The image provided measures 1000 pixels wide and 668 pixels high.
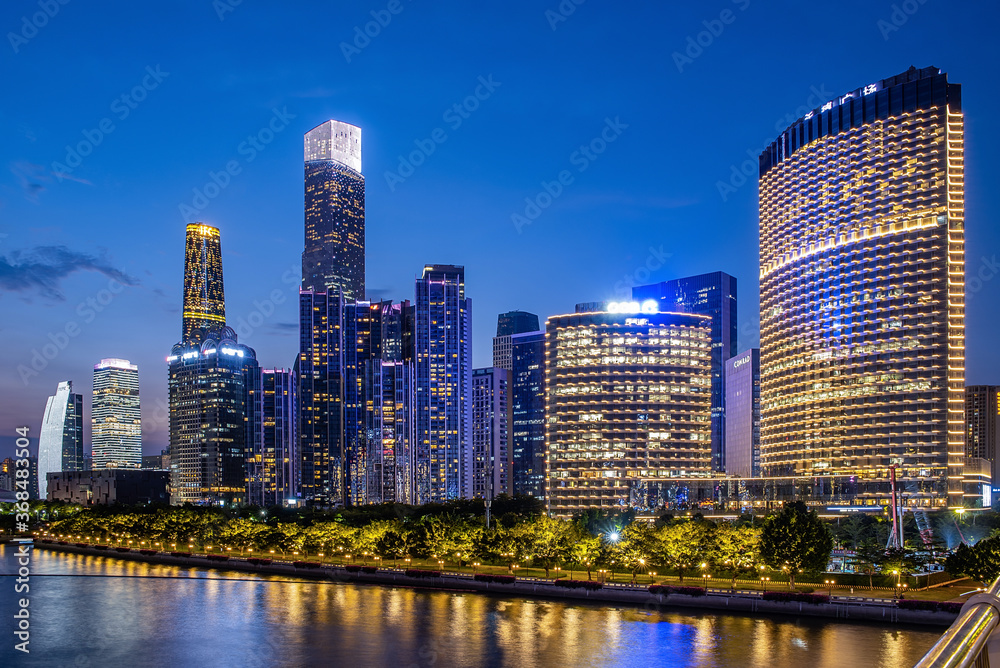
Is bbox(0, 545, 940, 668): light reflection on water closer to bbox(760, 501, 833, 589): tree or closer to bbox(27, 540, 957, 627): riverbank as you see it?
bbox(27, 540, 957, 627): riverbank

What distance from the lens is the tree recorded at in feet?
293

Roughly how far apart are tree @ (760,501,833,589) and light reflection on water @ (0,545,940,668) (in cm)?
1162

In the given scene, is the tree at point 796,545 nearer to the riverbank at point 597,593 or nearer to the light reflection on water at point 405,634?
the riverbank at point 597,593

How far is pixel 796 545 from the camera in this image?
3521 inches

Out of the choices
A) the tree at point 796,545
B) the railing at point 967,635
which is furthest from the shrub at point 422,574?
the railing at point 967,635

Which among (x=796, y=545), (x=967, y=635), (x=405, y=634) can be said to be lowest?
(x=405, y=634)

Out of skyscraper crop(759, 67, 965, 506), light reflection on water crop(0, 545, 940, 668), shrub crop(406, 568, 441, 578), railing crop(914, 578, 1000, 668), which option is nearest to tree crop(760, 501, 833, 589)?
light reflection on water crop(0, 545, 940, 668)

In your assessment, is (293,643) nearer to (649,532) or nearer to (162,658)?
(162,658)

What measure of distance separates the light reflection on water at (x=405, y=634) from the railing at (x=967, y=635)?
2359 inches

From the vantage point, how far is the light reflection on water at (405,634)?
63812mm

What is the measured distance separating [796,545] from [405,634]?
139 ft

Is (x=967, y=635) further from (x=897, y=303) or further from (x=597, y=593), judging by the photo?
(x=897, y=303)

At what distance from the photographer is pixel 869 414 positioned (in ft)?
614

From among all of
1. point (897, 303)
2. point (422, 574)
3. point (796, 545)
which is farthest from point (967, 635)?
point (897, 303)
